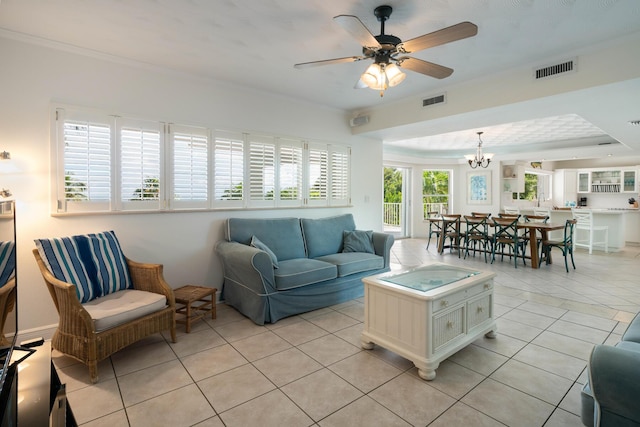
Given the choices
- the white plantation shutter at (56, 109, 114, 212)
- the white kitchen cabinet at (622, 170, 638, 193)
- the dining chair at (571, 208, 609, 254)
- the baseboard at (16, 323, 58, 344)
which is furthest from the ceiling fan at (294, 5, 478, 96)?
the white kitchen cabinet at (622, 170, 638, 193)

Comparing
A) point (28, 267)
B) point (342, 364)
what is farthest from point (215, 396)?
point (28, 267)

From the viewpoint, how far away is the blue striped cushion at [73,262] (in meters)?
2.53

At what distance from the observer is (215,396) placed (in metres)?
2.09

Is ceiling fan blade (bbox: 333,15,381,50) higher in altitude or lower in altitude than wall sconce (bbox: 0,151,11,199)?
higher

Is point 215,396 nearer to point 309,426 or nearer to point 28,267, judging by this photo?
point 309,426

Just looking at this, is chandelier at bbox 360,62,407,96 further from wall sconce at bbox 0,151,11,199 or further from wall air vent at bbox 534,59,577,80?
wall sconce at bbox 0,151,11,199

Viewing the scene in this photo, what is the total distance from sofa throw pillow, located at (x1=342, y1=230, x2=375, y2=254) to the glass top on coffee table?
141 centimetres

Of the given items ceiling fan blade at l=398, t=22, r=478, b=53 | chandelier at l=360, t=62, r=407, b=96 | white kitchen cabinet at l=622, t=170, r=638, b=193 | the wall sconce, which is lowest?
the wall sconce

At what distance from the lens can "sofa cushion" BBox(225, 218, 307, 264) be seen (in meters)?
3.86

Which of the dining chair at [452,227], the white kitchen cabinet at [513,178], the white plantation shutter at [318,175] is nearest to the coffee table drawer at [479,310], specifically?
the white plantation shutter at [318,175]

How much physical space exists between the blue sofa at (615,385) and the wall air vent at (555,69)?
299cm

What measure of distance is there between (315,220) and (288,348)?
82.3 inches

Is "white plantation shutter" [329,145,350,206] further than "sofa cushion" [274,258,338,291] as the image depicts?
Yes

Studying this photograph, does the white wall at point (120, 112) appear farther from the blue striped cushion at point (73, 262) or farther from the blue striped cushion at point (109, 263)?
the blue striped cushion at point (73, 262)
